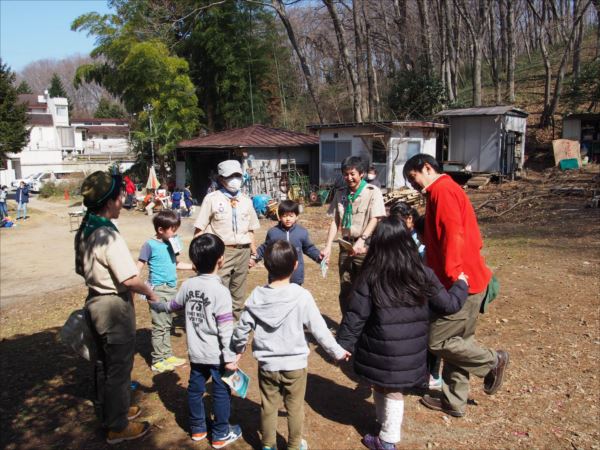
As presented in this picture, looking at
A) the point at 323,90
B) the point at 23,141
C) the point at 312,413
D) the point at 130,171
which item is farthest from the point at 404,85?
the point at 312,413

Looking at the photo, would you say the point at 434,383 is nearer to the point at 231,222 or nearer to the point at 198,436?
the point at 198,436

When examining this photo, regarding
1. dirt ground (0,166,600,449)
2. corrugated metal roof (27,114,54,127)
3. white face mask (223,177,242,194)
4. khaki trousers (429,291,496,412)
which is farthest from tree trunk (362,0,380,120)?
corrugated metal roof (27,114,54,127)

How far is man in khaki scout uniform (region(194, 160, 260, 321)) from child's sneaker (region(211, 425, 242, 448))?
5.63ft

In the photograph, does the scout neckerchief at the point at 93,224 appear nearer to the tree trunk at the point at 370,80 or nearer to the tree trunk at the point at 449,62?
the tree trunk at the point at 370,80

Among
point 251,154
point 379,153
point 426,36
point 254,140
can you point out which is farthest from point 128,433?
point 426,36

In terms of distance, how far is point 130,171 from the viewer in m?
26.6

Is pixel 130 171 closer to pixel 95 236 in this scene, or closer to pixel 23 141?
pixel 23 141

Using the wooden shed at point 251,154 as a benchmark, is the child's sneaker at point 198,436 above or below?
below

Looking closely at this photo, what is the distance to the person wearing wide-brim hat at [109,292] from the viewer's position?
293 centimetres

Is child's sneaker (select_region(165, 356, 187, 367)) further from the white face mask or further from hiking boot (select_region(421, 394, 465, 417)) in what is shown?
hiking boot (select_region(421, 394, 465, 417))

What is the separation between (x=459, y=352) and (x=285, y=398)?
47.2 inches

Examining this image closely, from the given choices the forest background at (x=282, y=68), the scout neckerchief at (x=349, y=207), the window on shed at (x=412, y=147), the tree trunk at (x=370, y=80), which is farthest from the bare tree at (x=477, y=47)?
the scout neckerchief at (x=349, y=207)

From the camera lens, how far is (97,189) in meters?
2.99

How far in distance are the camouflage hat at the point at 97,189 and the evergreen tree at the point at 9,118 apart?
87.0ft
